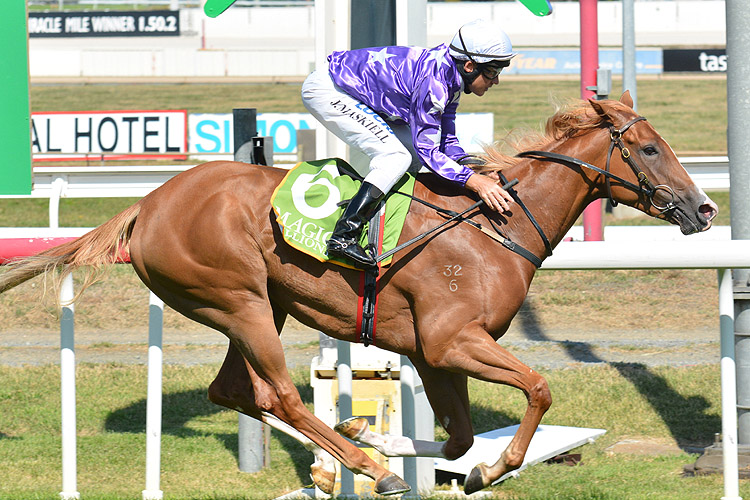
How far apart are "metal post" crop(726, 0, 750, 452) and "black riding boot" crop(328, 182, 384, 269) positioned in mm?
2253

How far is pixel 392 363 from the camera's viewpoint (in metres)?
5.14

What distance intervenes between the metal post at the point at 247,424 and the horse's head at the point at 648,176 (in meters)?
2.08

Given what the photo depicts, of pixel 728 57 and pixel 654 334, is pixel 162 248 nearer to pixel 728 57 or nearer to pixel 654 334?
pixel 728 57

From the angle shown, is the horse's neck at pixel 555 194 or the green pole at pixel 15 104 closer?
the horse's neck at pixel 555 194

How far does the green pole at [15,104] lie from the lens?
558 centimetres

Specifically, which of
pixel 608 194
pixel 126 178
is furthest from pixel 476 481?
pixel 126 178

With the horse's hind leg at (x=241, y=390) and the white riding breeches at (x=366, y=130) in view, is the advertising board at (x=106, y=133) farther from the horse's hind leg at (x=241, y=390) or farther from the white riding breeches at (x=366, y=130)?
the white riding breeches at (x=366, y=130)

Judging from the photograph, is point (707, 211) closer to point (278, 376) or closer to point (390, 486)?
point (390, 486)

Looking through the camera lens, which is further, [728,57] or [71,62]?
[71,62]

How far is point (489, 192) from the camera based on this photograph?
4.00m

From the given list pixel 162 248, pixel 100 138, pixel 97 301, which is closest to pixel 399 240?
pixel 162 248

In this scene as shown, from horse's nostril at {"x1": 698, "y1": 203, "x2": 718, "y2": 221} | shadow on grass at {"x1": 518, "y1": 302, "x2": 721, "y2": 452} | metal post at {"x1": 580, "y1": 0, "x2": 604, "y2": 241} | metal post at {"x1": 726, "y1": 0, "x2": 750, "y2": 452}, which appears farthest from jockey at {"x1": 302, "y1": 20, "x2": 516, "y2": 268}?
metal post at {"x1": 580, "y1": 0, "x2": 604, "y2": 241}

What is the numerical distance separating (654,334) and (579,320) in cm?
70

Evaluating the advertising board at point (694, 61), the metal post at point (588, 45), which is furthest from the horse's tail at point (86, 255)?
the advertising board at point (694, 61)
